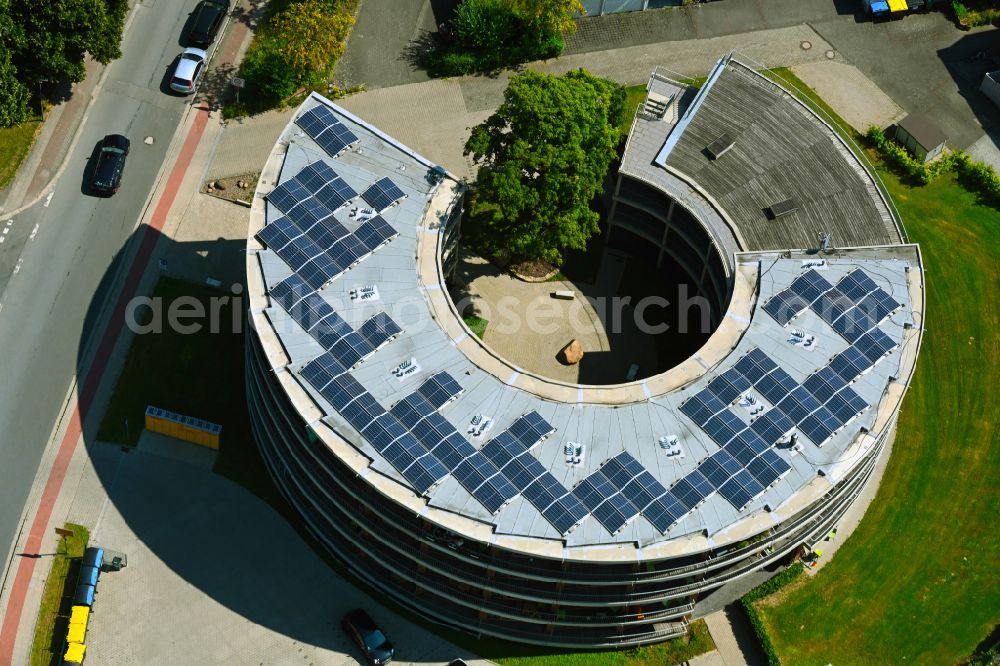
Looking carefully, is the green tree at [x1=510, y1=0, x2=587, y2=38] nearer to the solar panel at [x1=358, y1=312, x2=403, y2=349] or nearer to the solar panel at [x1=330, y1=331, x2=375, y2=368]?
the solar panel at [x1=358, y1=312, x2=403, y2=349]

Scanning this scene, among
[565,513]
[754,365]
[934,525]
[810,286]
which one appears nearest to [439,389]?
[565,513]

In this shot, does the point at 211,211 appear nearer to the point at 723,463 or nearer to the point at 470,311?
the point at 470,311

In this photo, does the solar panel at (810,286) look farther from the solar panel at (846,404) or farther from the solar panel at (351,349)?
the solar panel at (351,349)

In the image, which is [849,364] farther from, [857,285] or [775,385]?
[857,285]

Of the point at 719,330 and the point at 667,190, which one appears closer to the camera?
the point at 719,330

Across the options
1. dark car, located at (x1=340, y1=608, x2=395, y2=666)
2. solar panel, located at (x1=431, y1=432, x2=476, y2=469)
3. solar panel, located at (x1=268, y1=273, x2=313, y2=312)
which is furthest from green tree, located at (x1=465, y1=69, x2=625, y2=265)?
dark car, located at (x1=340, y1=608, x2=395, y2=666)

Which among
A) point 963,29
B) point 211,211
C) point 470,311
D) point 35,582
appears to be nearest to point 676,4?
point 963,29

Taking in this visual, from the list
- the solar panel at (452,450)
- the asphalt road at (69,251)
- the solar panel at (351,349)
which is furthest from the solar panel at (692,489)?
the asphalt road at (69,251)
